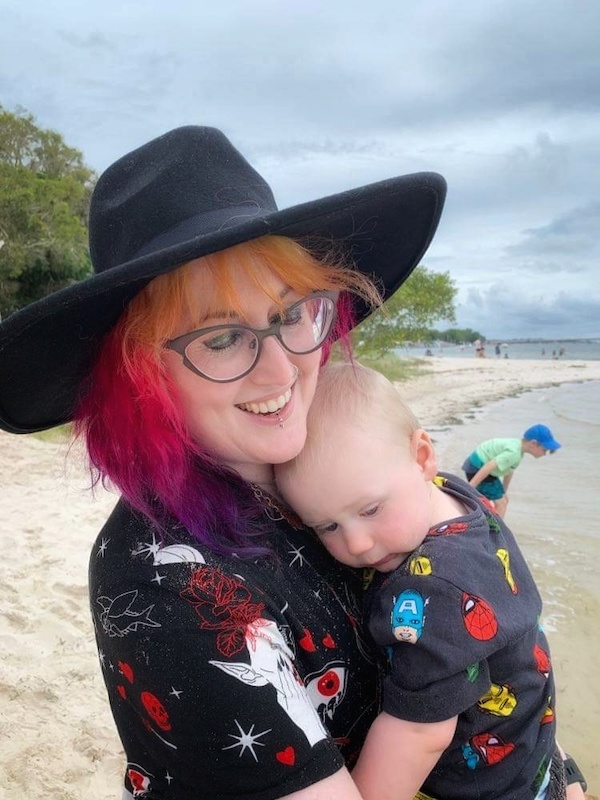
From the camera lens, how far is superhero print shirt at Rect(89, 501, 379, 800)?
1127 millimetres

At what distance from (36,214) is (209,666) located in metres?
26.4

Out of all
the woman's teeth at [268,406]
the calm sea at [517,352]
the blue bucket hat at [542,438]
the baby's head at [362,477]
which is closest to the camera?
the woman's teeth at [268,406]

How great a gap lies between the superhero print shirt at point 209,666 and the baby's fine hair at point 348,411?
Result: 1.10ft

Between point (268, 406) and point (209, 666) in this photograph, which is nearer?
point (209, 666)

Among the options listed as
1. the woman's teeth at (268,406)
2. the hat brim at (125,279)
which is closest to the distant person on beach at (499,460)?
the hat brim at (125,279)

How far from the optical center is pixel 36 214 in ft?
80.7

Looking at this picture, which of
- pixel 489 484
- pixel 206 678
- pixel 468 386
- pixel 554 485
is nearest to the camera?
pixel 206 678

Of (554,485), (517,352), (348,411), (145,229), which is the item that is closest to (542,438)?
(554,485)

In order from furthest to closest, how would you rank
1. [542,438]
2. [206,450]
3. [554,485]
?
[554,485] < [542,438] < [206,450]

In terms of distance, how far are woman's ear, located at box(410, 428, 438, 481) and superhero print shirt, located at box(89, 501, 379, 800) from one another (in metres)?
0.53

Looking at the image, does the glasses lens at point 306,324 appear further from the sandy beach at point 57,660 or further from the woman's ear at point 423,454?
the sandy beach at point 57,660

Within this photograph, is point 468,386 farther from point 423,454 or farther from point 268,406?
point 268,406

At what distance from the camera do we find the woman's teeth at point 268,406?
57.7 inches

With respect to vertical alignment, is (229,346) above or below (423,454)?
above
